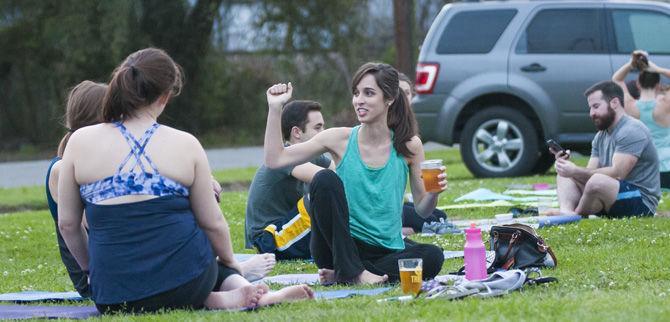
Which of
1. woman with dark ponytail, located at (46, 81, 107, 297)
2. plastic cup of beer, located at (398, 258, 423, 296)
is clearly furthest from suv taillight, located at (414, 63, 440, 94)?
plastic cup of beer, located at (398, 258, 423, 296)

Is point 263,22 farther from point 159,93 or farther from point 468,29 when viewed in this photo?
point 159,93

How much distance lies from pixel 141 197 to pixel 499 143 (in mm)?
10382

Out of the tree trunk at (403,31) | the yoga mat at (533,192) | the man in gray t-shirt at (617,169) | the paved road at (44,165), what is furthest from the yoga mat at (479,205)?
the tree trunk at (403,31)

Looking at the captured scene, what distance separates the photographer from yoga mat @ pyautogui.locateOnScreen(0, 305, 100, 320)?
5977 millimetres

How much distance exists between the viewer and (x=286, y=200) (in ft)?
28.7

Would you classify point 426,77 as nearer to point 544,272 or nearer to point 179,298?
point 544,272

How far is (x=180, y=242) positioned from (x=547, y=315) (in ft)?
5.41


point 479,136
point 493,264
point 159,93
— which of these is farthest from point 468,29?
point 159,93

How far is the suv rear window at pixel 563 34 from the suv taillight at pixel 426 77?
1.06 meters

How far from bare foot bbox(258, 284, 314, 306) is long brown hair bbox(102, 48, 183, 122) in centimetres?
105

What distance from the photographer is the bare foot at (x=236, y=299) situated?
5.82 m

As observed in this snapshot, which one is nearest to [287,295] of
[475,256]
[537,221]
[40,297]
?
[475,256]

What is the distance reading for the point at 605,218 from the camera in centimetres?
1024

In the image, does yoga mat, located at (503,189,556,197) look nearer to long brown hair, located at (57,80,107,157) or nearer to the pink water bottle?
the pink water bottle
